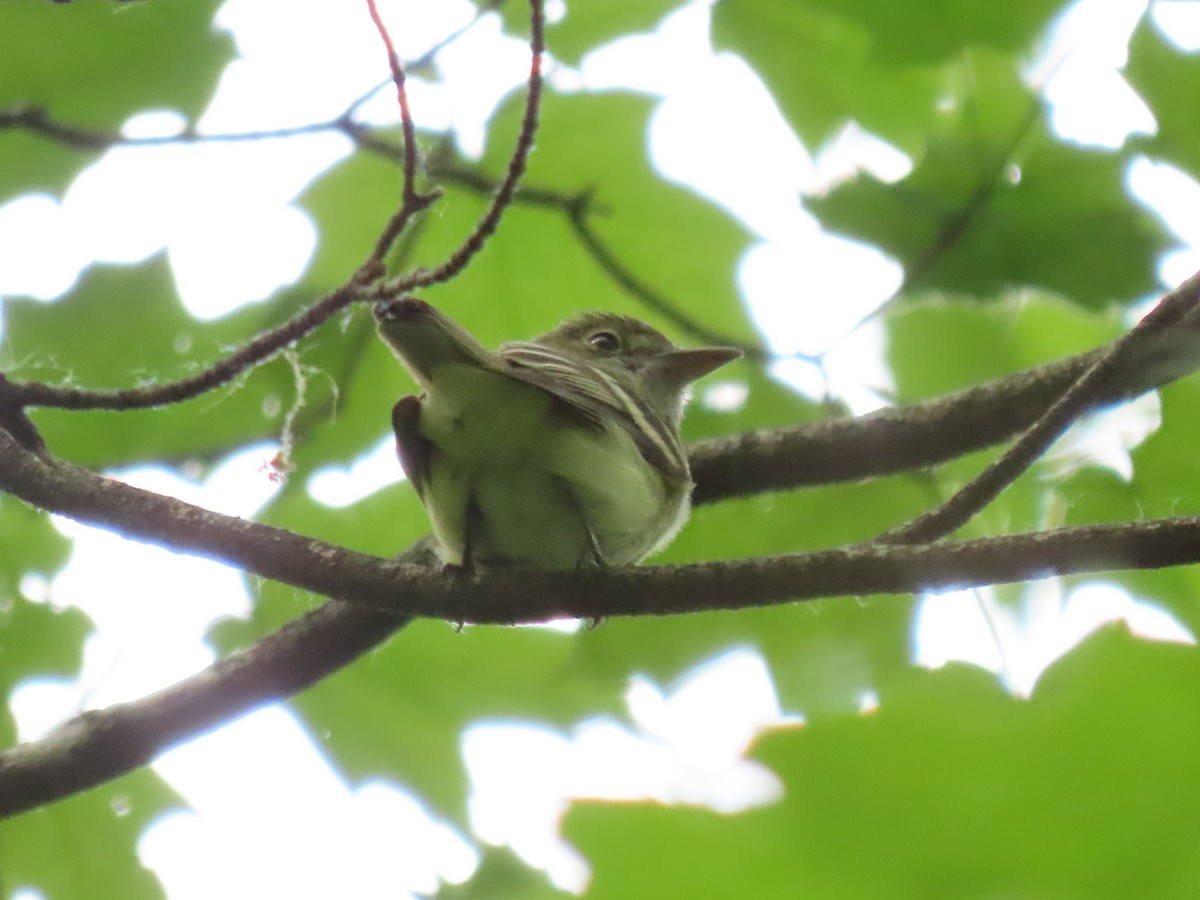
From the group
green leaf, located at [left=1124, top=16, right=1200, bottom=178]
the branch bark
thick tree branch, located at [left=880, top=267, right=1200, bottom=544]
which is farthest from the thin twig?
green leaf, located at [left=1124, top=16, right=1200, bottom=178]

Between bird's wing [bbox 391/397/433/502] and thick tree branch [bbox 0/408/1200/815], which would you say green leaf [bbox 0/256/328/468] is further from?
thick tree branch [bbox 0/408/1200/815]

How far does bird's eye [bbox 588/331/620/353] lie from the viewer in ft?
12.8

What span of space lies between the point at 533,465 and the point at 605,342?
3.81 ft

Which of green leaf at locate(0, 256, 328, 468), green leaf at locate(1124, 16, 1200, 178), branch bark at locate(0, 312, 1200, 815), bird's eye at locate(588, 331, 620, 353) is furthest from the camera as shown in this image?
bird's eye at locate(588, 331, 620, 353)

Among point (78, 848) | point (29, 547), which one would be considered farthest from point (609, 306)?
point (78, 848)

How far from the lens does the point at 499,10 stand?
10.6 ft

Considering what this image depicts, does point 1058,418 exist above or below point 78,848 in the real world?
above

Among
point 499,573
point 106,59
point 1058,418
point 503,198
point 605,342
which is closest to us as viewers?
point 1058,418

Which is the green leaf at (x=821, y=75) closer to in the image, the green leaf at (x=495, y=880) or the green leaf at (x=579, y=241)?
the green leaf at (x=579, y=241)

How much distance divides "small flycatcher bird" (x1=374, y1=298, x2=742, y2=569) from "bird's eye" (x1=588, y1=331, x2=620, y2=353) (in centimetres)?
82

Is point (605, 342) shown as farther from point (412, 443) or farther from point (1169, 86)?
point (1169, 86)

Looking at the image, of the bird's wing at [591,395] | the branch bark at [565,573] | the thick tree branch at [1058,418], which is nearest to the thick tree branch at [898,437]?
the branch bark at [565,573]

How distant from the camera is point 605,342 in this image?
394 centimetres

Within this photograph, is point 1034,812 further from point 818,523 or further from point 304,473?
point 304,473
